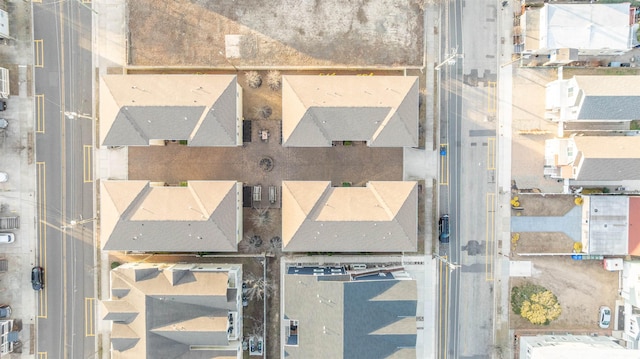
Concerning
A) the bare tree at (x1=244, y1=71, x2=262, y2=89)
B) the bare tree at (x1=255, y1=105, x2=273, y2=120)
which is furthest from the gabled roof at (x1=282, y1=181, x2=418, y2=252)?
the bare tree at (x1=244, y1=71, x2=262, y2=89)

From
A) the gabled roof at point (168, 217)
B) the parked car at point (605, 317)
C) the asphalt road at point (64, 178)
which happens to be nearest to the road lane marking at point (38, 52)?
the asphalt road at point (64, 178)

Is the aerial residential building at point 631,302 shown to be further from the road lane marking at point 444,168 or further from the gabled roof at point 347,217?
the gabled roof at point 347,217

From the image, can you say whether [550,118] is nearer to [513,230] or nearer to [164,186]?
[513,230]

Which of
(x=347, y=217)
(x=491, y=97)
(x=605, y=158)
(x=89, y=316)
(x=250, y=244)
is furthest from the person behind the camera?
(x=491, y=97)

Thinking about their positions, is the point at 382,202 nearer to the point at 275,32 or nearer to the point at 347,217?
the point at 347,217

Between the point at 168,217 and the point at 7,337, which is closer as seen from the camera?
the point at 168,217

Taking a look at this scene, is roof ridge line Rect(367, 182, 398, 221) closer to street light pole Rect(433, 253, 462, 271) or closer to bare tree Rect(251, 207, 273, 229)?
street light pole Rect(433, 253, 462, 271)

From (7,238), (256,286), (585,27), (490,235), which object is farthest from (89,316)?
(585,27)
